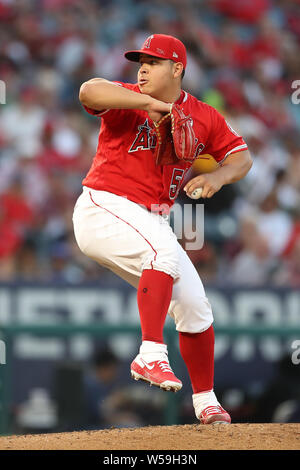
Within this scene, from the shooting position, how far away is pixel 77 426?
5.29m

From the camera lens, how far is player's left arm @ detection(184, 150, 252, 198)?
3.36 meters

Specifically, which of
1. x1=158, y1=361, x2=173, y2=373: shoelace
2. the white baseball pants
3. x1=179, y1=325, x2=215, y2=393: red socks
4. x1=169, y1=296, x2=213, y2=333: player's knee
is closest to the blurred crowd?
x1=179, y1=325, x2=215, y2=393: red socks

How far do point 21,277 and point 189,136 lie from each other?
3.39 metres

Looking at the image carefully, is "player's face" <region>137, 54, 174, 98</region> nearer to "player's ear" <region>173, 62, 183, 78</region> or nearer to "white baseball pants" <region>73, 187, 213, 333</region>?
"player's ear" <region>173, 62, 183, 78</region>

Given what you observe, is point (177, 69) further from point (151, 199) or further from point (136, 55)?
point (151, 199)

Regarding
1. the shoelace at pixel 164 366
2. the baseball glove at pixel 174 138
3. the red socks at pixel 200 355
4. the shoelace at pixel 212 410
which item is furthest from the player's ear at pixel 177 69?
the shoelace at pixel 212 410

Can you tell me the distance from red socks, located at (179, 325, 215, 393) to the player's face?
1.14 m

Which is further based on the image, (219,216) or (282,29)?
(282,29)

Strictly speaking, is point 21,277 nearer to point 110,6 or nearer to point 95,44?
point 95,44

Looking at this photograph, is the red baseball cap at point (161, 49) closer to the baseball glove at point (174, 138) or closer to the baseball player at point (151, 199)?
the baseball player at point (151, 199)

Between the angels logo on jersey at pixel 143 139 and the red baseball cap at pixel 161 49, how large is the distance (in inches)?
11.9

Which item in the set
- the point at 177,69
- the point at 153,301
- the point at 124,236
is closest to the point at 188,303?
the point at 153,301

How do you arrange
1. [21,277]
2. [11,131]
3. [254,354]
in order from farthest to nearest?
1. [11,131]
2. [21,277]
3. [254,354]

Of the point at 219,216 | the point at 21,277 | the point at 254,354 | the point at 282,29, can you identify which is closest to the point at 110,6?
the point at 282,29
